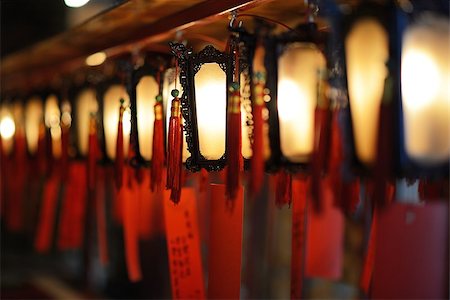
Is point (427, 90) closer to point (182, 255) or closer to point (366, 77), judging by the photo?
point (366, 77)

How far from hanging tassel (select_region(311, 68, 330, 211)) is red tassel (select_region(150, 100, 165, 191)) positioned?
2.99 feet

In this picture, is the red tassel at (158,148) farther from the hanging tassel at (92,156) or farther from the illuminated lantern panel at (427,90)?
the illuminated lantern panel at (427,90)

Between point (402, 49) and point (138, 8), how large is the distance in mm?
1715

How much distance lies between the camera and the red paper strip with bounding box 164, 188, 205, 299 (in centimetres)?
266

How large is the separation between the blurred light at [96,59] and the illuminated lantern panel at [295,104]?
5.62ft

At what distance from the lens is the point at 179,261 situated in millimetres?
2654

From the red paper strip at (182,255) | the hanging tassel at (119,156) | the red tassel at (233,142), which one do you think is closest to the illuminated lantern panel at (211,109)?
the red tassel at (233,142)

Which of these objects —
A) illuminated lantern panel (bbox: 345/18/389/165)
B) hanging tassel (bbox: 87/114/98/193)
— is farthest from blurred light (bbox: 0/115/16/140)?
illuminated lantern panel (bbox: 345/18/389/165)

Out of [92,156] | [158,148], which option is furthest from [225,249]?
[92,156]

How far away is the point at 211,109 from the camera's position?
2277 mm

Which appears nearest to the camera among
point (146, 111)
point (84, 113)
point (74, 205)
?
point (146, 111)

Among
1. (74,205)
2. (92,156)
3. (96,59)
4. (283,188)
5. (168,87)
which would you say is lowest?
(74,205)

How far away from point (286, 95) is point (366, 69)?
595 mm

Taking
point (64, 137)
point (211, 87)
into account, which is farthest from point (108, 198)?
point (211, 87)
